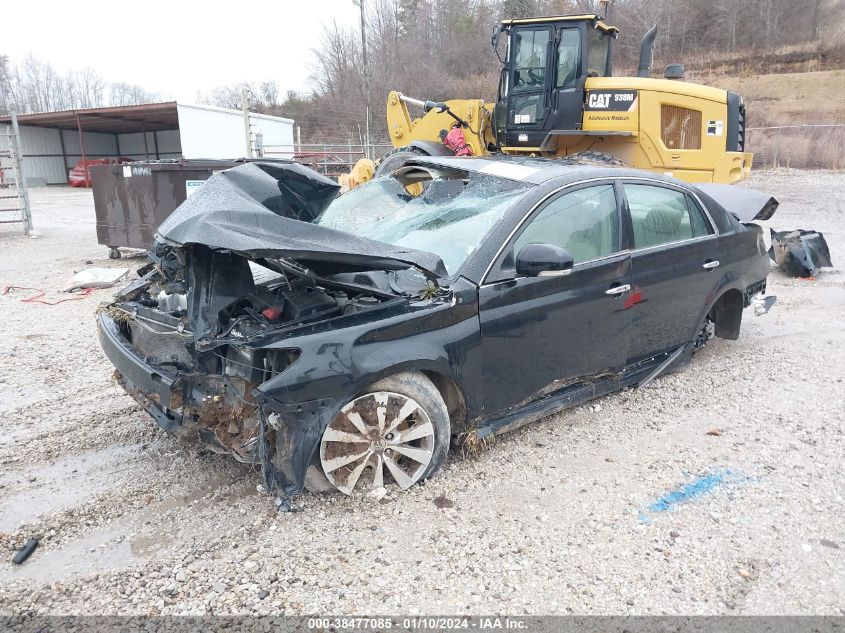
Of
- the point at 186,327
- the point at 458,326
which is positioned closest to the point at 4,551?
the point at 186,327

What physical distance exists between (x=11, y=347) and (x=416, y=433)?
446 cm

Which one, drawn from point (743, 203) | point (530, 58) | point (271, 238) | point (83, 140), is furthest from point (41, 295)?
point (83, 140)

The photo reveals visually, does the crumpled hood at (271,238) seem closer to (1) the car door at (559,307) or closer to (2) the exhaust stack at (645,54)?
(1) the car door at (559,307)

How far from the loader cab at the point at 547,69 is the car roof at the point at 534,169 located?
5394 millimetres

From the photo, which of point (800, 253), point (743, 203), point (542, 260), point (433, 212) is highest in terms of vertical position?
point (433, 212)

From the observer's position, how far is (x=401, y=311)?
3.07 meters

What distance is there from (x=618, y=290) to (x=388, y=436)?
180cm

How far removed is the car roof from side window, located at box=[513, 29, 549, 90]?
5621mm

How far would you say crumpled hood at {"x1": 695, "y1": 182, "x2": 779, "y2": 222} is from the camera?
5438mm

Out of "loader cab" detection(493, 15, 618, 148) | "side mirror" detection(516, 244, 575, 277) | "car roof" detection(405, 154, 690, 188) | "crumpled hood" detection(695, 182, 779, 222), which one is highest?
"loader cab" detection(493, 15, 618, 148)

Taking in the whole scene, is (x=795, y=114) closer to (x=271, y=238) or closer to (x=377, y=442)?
(x=377, y=442)

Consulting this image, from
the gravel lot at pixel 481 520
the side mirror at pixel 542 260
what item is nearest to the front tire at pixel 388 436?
the gravel lot at pixel 481 520

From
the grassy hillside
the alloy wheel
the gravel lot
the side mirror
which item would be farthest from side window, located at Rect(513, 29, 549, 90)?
the grassy hillside

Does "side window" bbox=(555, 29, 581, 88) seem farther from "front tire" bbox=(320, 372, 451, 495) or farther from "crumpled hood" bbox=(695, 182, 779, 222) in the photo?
"front tire" bbox=(320, 372, 451, 495)
